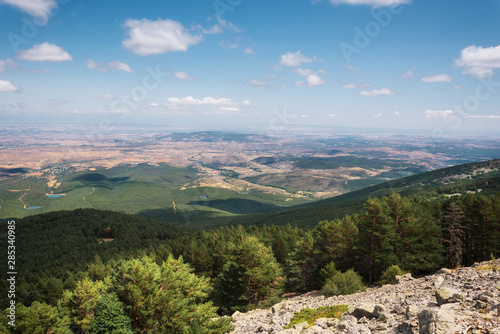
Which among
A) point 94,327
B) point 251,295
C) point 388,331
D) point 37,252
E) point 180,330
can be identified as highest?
point 388,331

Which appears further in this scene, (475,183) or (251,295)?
(475,183)

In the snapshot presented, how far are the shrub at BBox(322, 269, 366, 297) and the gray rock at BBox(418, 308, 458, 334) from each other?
67.2 feet

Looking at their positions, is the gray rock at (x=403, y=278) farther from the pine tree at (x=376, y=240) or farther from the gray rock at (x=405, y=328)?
the gray rock at (x=405, y=328)

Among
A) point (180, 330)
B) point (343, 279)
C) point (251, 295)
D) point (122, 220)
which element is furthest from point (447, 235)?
point (122, 220)

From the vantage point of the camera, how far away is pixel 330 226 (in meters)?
46.0

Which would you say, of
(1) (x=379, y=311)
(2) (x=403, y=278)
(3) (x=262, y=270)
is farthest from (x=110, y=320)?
(2) (x=403, y=278)

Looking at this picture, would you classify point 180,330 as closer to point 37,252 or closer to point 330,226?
point 330,226

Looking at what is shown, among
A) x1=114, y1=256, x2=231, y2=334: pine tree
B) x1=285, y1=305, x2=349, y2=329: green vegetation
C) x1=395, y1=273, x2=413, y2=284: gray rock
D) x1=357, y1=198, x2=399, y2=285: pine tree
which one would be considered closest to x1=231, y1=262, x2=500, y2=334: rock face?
x1=285, y1=305, x2=349, y2=329: green vegetation

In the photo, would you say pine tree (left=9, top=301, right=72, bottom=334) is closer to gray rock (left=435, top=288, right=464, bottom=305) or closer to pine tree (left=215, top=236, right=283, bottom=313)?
pine tree (left=215, top=236, right=283, bottom=313)

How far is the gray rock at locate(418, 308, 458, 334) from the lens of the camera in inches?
451

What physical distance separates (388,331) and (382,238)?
24.7 metres

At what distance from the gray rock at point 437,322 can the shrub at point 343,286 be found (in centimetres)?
2049

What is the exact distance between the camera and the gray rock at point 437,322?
451 inches

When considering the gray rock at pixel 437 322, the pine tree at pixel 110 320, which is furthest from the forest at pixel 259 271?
the gray rock at pixel 437 322
